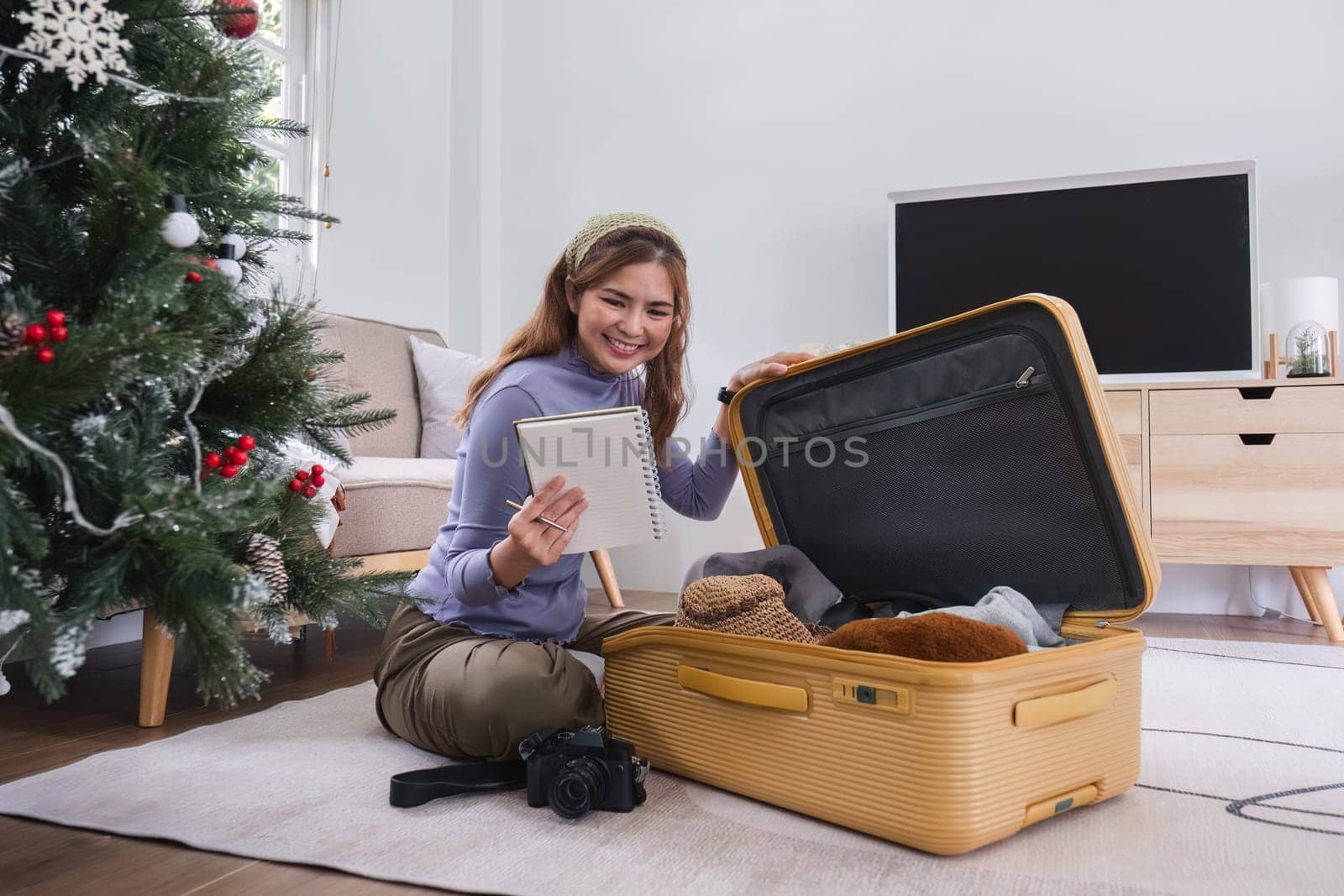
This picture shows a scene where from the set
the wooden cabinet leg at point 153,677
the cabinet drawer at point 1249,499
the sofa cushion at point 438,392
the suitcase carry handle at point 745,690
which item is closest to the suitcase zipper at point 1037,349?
the suitcase carry handle at point 745,690

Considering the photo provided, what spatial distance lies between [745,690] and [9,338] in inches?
27.7

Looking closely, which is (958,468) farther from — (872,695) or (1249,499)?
(1249,499)

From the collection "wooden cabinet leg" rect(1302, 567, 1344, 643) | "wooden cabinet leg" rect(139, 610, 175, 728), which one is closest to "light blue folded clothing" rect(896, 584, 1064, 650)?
"wooden cabinet leg" rect(139, 610, 175, 728)

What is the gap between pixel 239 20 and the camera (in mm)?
920

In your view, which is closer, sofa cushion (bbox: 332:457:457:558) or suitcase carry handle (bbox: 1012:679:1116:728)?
suitcase carry handle (bbox: 1012:679:1116:728)

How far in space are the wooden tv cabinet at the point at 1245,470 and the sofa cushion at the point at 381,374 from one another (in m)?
1.78

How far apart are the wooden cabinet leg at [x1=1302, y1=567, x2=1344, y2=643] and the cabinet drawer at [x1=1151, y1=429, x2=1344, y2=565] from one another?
0.07 metres

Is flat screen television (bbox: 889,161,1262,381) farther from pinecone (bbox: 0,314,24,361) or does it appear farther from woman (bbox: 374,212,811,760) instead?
pinecone (bbox: 0,314,24,361)

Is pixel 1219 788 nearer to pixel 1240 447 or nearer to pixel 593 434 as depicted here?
pixel 593 434

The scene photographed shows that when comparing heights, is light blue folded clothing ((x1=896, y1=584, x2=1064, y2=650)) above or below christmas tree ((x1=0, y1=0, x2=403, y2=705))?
below

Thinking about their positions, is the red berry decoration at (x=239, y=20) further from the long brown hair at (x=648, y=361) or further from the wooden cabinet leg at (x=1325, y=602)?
the wooden cabinet leg at (x=1325, y=602)

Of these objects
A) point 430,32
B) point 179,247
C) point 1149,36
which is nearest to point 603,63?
point 430,32

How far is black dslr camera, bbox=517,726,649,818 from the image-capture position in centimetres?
100

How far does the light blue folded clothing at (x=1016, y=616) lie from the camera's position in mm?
1075
